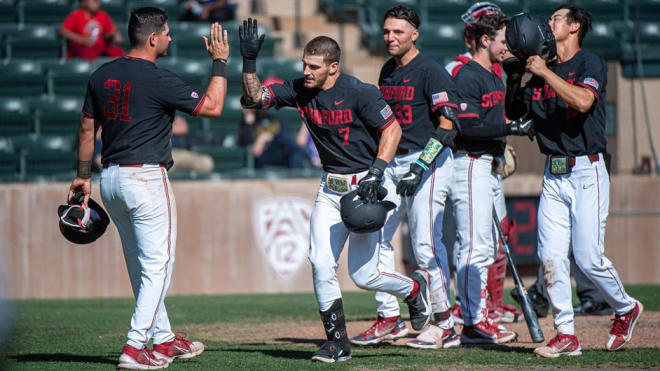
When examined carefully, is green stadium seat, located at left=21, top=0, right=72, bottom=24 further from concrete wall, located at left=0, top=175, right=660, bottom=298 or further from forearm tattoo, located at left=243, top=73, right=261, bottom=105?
→ forearm tattoo, located at left=243, top=73, right=261, bottom=105

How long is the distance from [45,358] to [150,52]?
7.01ft

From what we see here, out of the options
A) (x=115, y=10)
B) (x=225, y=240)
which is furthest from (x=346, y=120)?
(x=115, y=10)

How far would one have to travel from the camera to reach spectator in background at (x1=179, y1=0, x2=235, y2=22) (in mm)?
14266

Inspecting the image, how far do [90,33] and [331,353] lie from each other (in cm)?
878

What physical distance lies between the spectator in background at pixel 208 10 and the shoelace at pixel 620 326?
9449mm

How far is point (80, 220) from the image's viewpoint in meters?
5.84

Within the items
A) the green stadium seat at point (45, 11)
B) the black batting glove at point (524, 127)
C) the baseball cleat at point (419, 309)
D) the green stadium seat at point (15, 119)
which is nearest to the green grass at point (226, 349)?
the baseball cleat at point (419, 309)

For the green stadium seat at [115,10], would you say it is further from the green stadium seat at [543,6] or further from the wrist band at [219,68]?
the wrist band at [219,68]

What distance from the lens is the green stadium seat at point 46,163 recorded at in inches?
452

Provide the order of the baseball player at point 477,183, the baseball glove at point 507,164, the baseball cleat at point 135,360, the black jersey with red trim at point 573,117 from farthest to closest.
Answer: the baseball glove at point 507,164
the baseball player at point 477,183
the black jersey with red trim at point 573,117
the baseball cleat at point 135,360

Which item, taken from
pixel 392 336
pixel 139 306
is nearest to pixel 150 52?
pixel 139 306

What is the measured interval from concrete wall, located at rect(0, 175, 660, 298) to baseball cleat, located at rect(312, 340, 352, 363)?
17.5 feet

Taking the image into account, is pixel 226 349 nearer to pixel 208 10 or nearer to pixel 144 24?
Answer: pixel 144 24

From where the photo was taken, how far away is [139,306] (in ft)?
18.2
